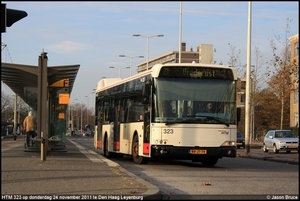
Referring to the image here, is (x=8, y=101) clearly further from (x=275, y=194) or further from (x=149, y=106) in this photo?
(x=275, y=194)

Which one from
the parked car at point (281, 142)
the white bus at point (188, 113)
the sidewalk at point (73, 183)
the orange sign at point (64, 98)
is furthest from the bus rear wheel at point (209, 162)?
the parked car at point (281, 142)

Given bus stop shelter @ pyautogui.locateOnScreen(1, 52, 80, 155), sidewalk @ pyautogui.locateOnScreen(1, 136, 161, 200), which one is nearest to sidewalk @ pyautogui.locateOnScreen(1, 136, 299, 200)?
sidewalk @ pyautogui.locateOnScreen(1, 136, 161, 200)

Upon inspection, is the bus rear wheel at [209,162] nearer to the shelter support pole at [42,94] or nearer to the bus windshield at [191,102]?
the bus windshield at [191,102]

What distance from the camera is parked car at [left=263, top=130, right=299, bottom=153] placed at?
115ft

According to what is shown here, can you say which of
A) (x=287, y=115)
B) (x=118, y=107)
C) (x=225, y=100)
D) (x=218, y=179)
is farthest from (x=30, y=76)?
(x=287, y=115)

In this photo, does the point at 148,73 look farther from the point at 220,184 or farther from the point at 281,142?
the point at 281,142

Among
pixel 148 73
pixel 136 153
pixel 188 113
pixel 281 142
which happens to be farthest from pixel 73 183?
pixel 281 142

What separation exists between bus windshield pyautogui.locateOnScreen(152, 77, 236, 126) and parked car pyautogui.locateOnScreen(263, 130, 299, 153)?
58.2 feet

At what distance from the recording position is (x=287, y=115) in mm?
84812

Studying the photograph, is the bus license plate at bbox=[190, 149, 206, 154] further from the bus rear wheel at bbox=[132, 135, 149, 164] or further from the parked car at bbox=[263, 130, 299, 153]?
the parked car at bbox=[263, 130, 299, 153]

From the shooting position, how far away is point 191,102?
1803cm

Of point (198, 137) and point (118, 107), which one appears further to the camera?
point (118, 107)

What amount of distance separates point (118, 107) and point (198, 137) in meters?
6.13

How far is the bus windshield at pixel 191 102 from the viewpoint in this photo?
18016 millimetres
